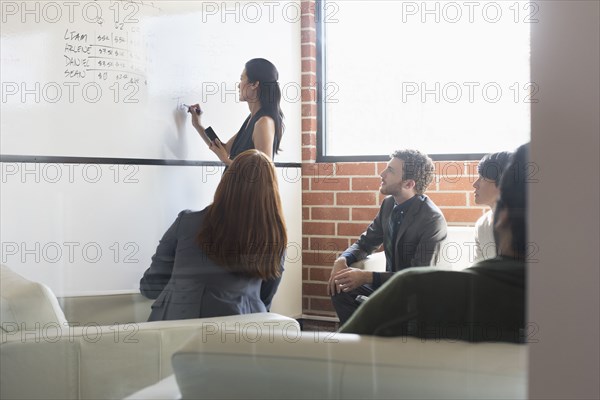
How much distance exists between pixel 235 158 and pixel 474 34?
50 centimetres

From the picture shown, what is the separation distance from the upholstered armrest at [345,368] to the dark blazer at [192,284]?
0.21 ft

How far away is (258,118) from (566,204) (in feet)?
1.91

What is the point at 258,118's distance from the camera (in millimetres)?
1444

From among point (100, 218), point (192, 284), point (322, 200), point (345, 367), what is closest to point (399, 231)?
point (322, 200)

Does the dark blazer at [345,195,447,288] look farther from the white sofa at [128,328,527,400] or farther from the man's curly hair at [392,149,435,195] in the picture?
the white sofa at [128,328,527,400]

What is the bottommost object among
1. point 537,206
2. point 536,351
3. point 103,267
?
point 536,351

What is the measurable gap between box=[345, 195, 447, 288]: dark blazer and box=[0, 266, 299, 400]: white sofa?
0.68 feet

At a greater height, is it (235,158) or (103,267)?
(235,158)

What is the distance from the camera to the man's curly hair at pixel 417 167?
1378 millimetres

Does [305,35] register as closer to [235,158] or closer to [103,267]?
[235,158]

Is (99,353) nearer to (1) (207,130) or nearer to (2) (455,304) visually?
(1) (207,130)

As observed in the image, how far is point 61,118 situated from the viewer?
4.66 ft

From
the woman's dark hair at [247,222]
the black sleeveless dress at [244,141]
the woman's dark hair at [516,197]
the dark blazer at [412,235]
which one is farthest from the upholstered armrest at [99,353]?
the woman's dark hair at [516,197]

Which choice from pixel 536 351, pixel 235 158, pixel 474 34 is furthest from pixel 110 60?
pixel 536 351
